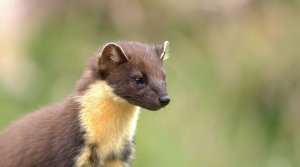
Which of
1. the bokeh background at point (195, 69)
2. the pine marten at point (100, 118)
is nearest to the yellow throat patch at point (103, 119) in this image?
the pine marten at point (100, 118)

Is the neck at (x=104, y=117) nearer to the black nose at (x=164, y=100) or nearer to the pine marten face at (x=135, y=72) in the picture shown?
the pine marten face at (x=135, y=72)

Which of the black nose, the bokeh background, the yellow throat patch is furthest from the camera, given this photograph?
the bokeh background

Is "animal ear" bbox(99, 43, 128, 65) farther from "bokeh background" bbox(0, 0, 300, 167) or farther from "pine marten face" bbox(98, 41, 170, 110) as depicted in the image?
"bokeh background" bbox(0, 0, 300, 167)

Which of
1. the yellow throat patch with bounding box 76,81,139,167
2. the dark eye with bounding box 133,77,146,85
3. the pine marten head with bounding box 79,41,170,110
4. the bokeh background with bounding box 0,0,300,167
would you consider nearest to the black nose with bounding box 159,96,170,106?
the pine marten head with bounding box 79,41,170,110

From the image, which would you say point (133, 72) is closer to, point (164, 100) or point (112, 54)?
point (112, 54)

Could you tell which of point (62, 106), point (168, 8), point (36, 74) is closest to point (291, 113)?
point (168, 8)

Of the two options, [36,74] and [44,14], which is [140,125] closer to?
[36,74]

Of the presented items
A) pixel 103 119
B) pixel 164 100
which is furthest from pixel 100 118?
pixel 164 100

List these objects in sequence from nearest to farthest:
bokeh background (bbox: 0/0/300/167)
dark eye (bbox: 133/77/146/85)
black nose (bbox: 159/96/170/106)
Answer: black nose (bbox: 159/96/170/106) → dark eye (bbox: 133/77/146/85) → bokeh background (bbox: 0/0/300/167)
